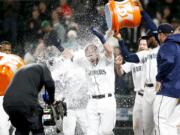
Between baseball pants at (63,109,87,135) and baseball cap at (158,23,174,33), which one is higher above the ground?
baseball cap at (158,23,174,33)

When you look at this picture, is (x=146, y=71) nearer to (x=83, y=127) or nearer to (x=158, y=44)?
(x=158, y=44)

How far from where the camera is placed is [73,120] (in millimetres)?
14562

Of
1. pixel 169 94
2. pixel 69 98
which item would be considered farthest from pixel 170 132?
pixel 69 98

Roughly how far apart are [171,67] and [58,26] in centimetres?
782

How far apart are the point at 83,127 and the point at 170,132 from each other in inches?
120

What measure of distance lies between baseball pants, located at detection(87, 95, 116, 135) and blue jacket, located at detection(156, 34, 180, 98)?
1803mm

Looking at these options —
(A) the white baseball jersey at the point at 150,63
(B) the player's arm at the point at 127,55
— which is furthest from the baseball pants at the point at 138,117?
(B) the player's arm at the point at 127,55

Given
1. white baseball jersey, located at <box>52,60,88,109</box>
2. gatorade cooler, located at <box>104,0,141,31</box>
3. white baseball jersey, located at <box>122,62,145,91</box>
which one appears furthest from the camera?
white baseball jersey, located at <box>52,60,88,109</box>

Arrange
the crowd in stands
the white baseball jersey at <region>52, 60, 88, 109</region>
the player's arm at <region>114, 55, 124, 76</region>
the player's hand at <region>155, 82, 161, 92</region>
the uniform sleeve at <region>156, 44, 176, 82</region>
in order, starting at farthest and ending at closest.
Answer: the crowd in stands → the white baseball jersey at <region>52, 60, 88, 109</region> → the player's arm at <region>114, 55, 124, 76</region> → the player's hand at <region>155, 82, 161, 92</region> → the uniform sleeve at <region>156, 44, 176, 82</region>

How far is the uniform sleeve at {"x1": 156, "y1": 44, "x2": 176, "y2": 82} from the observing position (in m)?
11.8

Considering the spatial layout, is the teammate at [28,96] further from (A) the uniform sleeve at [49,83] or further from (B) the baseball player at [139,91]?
(B) the baseball player at [139,91]

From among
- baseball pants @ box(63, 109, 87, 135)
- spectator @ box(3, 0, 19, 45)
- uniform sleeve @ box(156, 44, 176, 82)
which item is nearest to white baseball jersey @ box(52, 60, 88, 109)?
baseball pants @ box(63, 109, 87, 135)

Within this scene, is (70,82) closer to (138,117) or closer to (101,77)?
(101,77)

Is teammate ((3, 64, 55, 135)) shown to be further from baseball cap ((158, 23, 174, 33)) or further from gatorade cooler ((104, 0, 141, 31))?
baseball cap ((158, 23, 174, 33))
